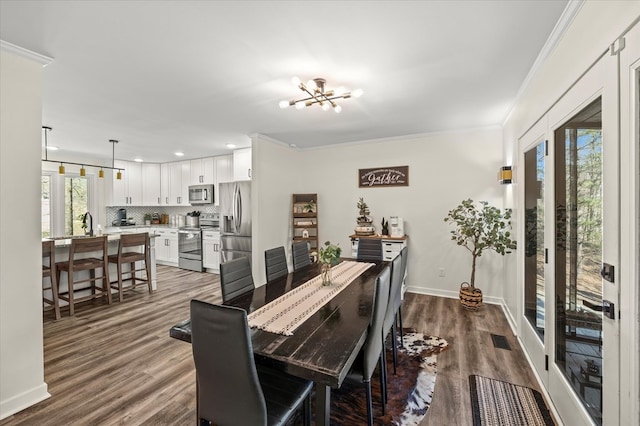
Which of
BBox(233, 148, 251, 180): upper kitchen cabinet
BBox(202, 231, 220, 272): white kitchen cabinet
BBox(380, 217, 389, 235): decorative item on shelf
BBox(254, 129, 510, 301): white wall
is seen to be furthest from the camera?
BBox(202, 231, 220, 272): white kitchen cabinet

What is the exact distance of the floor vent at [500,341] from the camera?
9.20 feet

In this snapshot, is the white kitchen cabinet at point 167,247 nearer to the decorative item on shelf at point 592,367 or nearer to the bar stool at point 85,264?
the bar stool at point 85,264

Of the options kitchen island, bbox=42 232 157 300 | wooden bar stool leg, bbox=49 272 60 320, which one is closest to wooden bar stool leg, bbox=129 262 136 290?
kitchen island, bbox=42 232 157 300

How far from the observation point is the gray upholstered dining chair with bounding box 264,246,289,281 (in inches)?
110

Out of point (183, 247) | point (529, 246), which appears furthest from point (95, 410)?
point (183, 247)

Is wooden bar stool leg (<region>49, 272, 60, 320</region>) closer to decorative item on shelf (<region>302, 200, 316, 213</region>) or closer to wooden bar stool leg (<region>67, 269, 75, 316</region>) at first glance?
wooden bar stool leg (<region>67, 269, 75, 316</region>)

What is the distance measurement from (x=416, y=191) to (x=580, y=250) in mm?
2944

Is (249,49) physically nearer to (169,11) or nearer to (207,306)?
(169,11)

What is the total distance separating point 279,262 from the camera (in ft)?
9.88

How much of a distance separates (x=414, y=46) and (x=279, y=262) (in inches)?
90.5

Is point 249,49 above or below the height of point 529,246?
above

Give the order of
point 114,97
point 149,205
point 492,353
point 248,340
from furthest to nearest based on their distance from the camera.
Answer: point 149,205
point 114,97
point 492,353
point 248,340

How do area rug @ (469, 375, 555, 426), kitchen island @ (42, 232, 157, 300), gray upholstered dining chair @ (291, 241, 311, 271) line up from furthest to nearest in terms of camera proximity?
kitchen island @ (42, 232, 157, 300), gray upholstered dining chair @ (291, 241, 311, 271), area rug @ (469, 375, 555, 426)

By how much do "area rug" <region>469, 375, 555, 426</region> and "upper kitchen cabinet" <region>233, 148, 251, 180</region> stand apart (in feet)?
14.7
